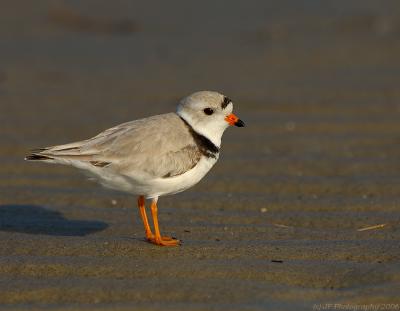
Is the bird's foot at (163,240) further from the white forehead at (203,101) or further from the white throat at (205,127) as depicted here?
the white forehead at (203,101)

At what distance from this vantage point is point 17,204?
23.0 feet

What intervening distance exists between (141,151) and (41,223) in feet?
4.01

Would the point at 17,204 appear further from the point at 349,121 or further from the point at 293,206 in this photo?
the point at 349,121

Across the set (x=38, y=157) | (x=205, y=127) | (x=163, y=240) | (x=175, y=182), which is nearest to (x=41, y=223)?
(x=38, y=157)

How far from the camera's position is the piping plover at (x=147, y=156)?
5.76m

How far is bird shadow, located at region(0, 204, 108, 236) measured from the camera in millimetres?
6312

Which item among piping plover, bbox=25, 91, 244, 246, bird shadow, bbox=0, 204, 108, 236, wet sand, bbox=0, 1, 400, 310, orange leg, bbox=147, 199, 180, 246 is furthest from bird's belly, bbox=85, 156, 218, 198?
bird shadow, bbox=0, 204, 108, 236

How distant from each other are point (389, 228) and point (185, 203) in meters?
1.79

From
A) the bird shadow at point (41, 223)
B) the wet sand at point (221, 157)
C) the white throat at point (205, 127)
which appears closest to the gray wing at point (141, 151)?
the white throat at point (205, 127)

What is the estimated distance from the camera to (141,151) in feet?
19.1

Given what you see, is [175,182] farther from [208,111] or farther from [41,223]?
[41,223]

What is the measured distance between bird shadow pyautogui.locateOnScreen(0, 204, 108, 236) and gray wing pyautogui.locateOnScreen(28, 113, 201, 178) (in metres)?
0.76

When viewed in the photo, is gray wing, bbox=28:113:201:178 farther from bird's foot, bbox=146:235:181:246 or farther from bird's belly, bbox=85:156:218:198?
bird's foot, bbox=146:235:181:246

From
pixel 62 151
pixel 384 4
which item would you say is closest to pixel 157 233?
pixel 62 151
